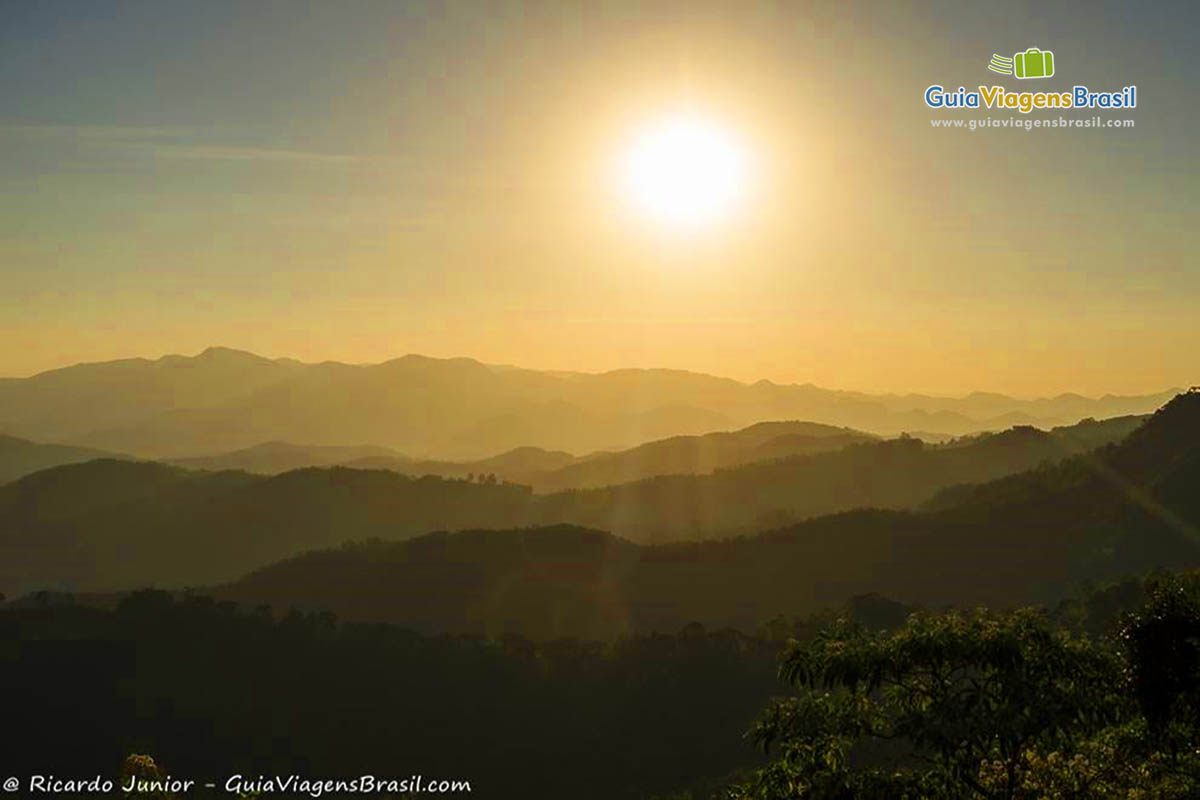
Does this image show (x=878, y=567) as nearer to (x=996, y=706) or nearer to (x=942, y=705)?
(x=996, y=706)

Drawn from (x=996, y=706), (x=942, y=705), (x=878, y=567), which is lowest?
(x=878, y=567)

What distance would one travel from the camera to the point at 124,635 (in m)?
149

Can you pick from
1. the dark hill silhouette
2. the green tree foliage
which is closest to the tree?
the green tree foliage

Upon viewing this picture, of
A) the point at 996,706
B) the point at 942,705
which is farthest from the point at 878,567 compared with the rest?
the point at 942,705

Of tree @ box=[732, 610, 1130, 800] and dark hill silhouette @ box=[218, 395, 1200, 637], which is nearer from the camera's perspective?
tree @ box=[732, 610, 1130, 800]

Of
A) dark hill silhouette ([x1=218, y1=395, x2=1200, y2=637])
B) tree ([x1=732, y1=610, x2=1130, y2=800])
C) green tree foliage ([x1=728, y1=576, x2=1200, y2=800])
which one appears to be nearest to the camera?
tree ([x1=732, y1=610, x2=1130, y2=800])

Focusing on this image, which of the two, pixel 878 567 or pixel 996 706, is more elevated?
pixel 996 706

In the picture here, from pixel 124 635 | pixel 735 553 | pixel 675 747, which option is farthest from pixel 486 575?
pixel 675 747

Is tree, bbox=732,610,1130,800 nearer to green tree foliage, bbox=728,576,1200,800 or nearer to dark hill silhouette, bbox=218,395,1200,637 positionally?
green tree foliage, bbox=728,576,1200,800

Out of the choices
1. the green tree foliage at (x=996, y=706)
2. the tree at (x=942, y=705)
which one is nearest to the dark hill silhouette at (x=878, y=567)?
the green tree foliage at (x=996, y=706)

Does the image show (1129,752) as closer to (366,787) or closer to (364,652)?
(366,787)

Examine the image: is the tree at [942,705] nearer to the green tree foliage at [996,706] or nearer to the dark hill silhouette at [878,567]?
the green tree foliage at [996,706]

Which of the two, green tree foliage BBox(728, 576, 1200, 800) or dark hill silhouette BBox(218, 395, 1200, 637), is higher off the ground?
green tree foliage BBox(728, 576, 1200, 800)

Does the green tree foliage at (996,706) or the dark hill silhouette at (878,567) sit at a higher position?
the green tree foliage at (996,706)
